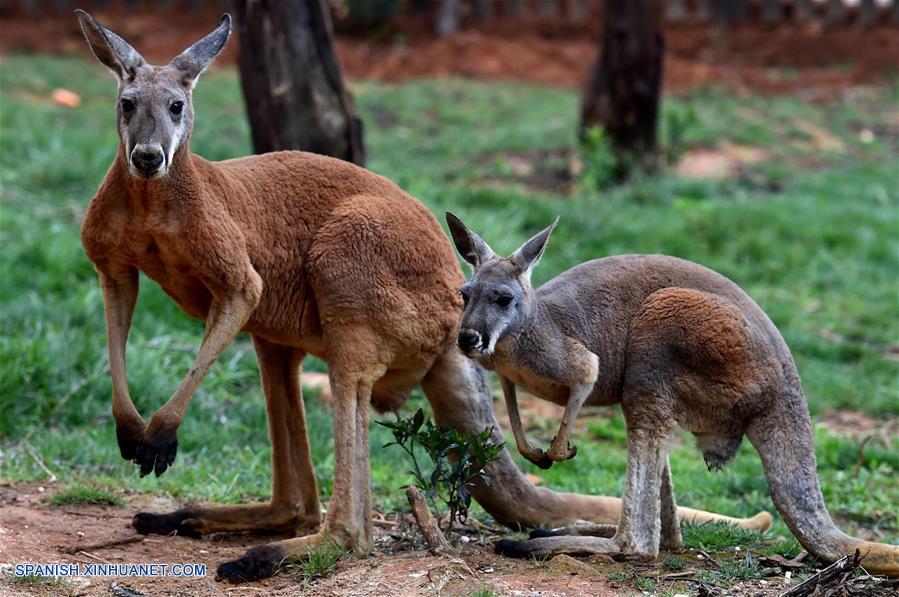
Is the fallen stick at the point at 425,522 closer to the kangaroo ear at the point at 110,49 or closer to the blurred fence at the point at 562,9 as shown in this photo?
the kangaroo ear at the point at 110,49

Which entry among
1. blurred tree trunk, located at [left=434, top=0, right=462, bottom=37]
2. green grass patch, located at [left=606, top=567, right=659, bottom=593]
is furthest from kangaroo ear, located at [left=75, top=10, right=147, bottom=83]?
blurred tree trunk, located at [left=434, top=0, right=462, bottom=37]

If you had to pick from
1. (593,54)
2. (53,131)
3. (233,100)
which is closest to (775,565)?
(53,131)

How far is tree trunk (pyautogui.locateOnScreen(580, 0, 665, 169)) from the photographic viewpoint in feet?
41.3

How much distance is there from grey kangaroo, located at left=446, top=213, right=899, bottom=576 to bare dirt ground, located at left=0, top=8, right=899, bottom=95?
482 inches

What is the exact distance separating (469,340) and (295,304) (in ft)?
3.45

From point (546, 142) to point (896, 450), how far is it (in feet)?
23.0

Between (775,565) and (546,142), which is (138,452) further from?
(546,142)

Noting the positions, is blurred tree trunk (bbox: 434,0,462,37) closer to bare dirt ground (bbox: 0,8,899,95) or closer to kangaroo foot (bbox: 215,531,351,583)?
bare dirt ground (bbox: 0,8,899,95)

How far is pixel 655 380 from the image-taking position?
4902 mm

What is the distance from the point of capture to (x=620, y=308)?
5.08 m

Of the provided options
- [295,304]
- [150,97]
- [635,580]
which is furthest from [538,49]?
[635,580]

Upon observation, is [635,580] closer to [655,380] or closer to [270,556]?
[655,380]

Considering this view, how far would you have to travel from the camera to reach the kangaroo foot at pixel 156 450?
4938mm

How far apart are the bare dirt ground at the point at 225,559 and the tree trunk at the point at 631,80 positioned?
25.5ft
